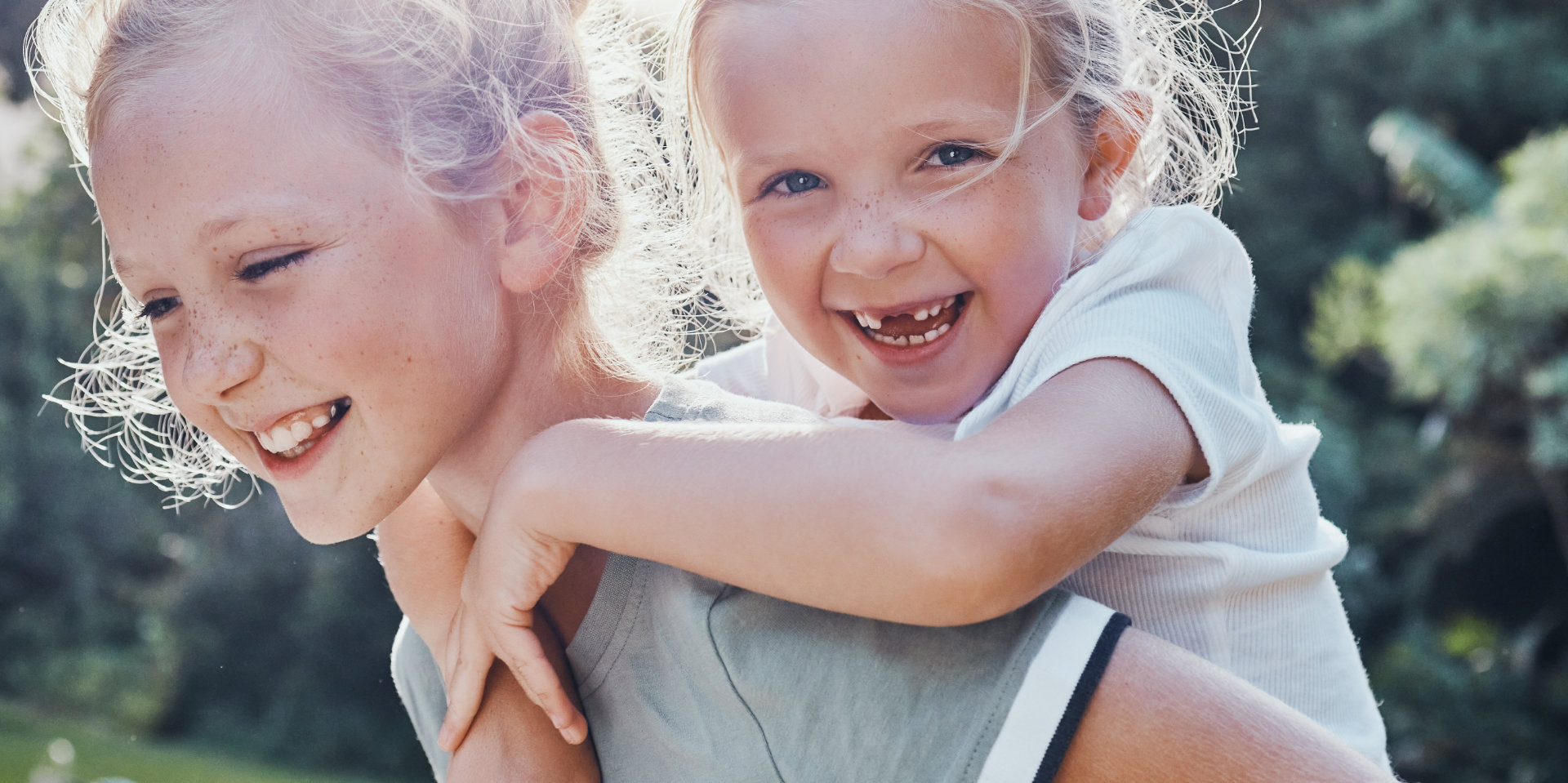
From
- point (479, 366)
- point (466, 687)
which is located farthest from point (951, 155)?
point (466, 687)

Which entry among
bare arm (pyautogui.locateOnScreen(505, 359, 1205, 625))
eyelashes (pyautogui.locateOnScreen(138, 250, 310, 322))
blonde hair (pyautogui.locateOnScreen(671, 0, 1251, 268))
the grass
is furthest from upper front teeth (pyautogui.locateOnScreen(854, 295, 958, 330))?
the grass

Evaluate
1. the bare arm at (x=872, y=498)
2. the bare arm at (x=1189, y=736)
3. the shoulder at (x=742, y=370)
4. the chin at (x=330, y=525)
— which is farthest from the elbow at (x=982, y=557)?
the shoulder at (x=742, y=370)

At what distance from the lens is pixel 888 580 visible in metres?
1.21

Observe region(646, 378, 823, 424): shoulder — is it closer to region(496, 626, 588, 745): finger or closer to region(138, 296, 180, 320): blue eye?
region(496, 626, 588, 745): finger

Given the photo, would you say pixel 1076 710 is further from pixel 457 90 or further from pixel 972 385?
pixel 457 90

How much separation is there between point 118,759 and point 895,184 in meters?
7.73

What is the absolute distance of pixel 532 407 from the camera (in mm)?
1631

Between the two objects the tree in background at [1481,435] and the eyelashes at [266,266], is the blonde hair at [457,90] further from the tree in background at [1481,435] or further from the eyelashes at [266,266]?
the tree in background at [1481,435]

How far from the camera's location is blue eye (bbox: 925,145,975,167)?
5.69ft

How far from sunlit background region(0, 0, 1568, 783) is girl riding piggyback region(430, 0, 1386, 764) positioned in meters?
4.11

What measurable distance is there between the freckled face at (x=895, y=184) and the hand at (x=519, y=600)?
0.59m

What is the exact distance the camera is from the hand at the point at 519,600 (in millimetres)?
1419

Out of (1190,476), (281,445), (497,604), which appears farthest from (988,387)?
(281,445)

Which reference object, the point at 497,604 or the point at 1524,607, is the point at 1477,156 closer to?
the point at 1524,607
